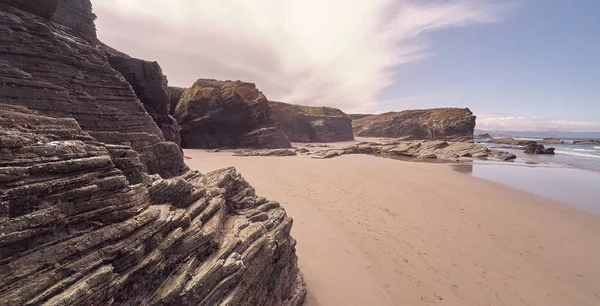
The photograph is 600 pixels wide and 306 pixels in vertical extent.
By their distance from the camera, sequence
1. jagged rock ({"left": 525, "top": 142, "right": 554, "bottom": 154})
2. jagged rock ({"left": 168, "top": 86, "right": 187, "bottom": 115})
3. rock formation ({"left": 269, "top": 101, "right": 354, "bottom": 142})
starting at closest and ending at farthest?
jagged rock ({"left": 168, "top": 86, "right": 187, "bottom": 115})
jagged rock ({"left": 525, "top": 142, "right": 554, "bottom": 154})
rock formation ({"left": 269, "top": 101, "right": 354, "bottom": 142})

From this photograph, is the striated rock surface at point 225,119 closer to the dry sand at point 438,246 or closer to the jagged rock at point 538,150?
the dry sand at point 438,246

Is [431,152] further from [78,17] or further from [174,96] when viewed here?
[78,17]

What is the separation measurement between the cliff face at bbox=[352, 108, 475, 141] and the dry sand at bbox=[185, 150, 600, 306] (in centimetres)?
8956

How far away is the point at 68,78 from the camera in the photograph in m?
11.2

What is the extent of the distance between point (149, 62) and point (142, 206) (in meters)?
23.9

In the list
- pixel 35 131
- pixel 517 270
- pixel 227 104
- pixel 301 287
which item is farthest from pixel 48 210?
pixel 227 104

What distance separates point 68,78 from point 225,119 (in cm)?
3825

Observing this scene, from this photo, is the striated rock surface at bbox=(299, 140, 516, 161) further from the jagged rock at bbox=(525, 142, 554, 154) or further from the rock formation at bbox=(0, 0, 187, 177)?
the rock formation at bbox=(0, 0, 187, 177)

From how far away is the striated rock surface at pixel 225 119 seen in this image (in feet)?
159

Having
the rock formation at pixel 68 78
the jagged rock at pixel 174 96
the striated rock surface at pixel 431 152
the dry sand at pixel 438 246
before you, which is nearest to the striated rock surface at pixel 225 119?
the jagged rock at pixel 174 96

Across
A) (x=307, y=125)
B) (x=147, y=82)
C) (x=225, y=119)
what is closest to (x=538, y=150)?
(x=307, y=125)

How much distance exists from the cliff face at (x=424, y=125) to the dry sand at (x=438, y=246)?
89.6 meters

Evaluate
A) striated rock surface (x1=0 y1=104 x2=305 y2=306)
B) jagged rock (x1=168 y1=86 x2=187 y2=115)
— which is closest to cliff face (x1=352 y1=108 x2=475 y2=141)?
jagged rock (x1=168 y1=86 x2=187 y2=115)

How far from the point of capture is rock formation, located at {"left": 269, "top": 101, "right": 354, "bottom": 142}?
84500 millimetres
